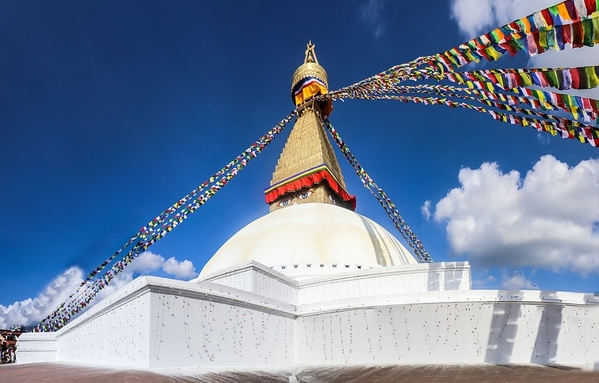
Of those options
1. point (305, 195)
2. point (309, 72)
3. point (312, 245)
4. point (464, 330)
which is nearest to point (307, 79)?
point (309, 72)

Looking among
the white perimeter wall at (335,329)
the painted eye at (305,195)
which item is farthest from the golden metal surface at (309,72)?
the white perimeter wall at (335,329)

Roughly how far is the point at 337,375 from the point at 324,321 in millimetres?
1877

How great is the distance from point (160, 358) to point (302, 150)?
11718 mm

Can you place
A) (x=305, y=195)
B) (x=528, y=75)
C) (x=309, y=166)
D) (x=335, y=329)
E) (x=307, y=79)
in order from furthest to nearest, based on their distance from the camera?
1. (x=307, y=79)
2. (x=309, y=166)
3. (x=305, y=195)
4. (x=335, y=329)
5. (x=528, y=75)

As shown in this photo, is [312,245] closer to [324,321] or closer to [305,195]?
[324,321]

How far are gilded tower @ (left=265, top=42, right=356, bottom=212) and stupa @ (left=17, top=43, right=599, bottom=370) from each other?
4182 millimetres

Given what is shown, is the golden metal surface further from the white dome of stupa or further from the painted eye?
the white dome of stupa

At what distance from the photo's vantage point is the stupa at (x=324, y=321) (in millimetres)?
5855

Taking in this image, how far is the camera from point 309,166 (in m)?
15.3

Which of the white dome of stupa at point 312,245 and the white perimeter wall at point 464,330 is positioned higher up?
the white dome of stupa at point 312,245

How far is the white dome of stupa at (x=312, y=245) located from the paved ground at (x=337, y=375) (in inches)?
163

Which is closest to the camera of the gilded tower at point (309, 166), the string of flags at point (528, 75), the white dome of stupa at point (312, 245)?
the string of flags at point (528, 75)

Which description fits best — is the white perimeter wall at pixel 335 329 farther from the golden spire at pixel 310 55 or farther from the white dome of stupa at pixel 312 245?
the golden spire at pixel 310 55

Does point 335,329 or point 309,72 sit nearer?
point 335,329
